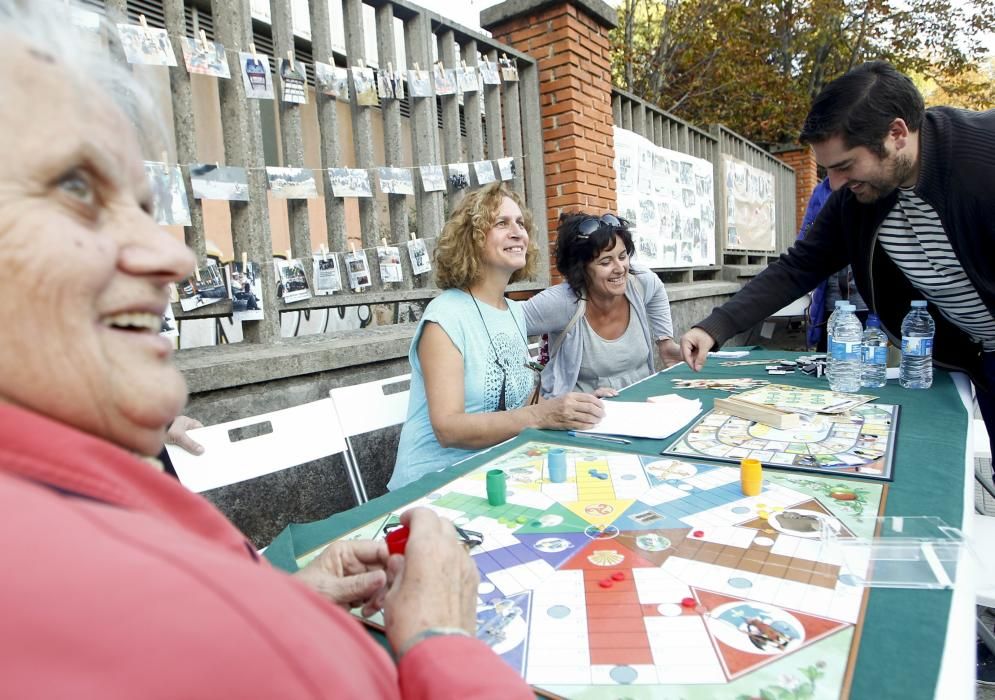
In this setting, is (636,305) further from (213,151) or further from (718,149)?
(718,149)

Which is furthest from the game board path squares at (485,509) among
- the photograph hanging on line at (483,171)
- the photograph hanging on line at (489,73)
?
the photograph hanging on line at (489,73)

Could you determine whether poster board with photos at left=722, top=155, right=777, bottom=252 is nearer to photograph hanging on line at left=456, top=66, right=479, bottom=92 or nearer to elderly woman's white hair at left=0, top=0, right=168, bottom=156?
photograph hanging on line at left=456, top=66, right=479, bottom=92

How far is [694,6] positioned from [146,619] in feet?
35.2

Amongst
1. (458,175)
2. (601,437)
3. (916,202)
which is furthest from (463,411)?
(458,175)

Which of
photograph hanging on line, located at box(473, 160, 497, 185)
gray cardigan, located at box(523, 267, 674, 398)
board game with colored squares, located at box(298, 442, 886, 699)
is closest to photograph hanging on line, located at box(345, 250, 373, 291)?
gray cardigan, located at box(523, 267, 674, 398)

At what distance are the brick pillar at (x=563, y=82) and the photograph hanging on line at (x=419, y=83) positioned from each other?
1.33 metres

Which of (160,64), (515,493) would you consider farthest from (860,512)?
(160,64)

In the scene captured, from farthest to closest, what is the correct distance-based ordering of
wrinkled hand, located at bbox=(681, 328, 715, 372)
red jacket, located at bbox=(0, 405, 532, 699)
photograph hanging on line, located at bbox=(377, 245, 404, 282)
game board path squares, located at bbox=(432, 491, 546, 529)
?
photograph hanging on line, located at bbox=(377, 245, 404, 282)
wrinkled hand, located at bbox=(681, 328, 715, 372)
game board path squares, located at bbox=(432, 491, 546, 529)
red jacket, located at bbox=(0, 405, 532, 699)

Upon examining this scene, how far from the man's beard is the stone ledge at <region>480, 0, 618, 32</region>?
353 centimetres

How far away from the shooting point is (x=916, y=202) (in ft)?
8.03

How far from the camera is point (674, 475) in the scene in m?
1.54

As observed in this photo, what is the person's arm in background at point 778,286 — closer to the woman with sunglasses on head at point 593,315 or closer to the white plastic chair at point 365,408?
the woman with sunglasses on head at point 593,315

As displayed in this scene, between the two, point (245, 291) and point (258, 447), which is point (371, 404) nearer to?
point (258, 447)

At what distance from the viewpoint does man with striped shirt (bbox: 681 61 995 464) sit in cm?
231
